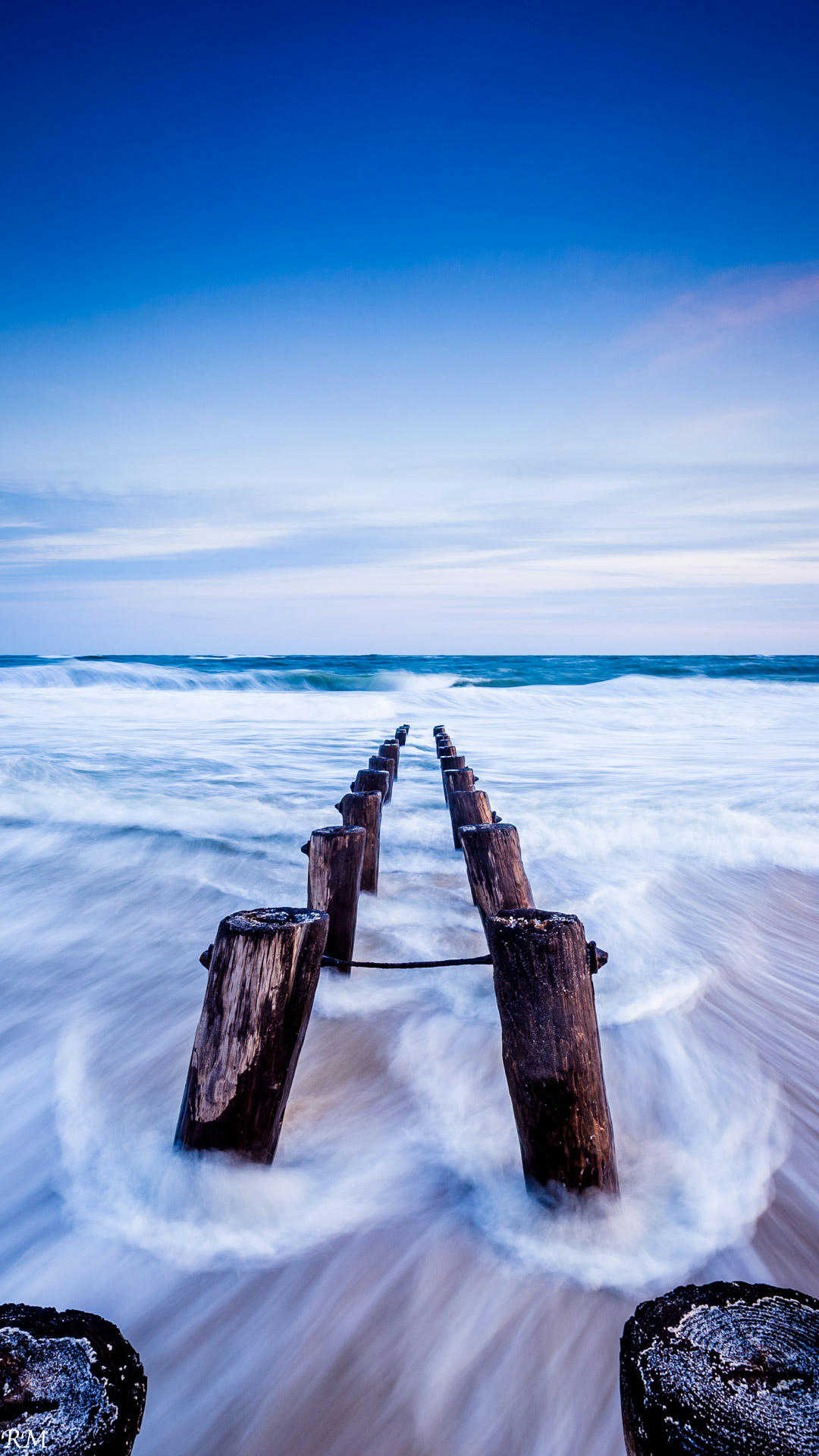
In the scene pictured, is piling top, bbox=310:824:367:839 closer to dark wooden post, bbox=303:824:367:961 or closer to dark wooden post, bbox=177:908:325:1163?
dark wooden post, bbox=303:824:367:961

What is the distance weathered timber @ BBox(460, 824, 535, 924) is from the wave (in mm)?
30388

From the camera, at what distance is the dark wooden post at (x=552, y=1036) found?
1876mm

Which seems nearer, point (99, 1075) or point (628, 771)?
point (99, 1075)

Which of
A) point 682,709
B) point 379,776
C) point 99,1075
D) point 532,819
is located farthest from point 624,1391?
point 682,709

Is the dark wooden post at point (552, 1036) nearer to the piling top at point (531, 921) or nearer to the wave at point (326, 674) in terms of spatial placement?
the piling top at point (531, 921)

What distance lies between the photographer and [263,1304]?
80.9 inches

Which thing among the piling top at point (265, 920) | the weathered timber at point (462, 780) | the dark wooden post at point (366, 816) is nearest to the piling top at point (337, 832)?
the dark wooden post at point (366, 816)

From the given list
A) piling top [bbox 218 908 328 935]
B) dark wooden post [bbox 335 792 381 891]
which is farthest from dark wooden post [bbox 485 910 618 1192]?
A: dark wooden post [bbox 335 792 381 891]

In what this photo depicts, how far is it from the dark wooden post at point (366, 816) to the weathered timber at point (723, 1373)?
3611 mm

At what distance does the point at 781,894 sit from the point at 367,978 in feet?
11.0

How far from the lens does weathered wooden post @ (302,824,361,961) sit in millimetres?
3449

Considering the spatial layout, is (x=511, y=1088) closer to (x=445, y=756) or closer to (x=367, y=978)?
(x=367, y=978)

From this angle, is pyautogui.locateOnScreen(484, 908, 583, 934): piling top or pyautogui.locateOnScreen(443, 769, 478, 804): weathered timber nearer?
pyautogui.locateOnScreen(484, 908, 583, 934): piling top

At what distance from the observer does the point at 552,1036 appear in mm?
1874
